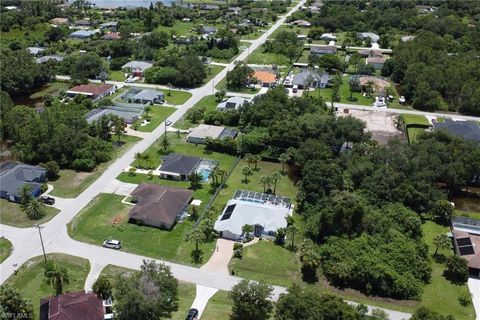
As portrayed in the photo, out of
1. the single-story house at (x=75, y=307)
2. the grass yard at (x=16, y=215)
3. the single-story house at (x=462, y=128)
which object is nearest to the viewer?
the single-story house at (x=75, y=307)

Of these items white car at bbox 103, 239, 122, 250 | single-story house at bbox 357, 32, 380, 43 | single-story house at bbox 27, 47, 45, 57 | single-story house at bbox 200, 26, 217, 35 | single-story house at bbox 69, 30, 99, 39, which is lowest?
white car at bbox 103, 239, 122, 250

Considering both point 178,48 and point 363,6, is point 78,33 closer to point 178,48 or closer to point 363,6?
point 178,48

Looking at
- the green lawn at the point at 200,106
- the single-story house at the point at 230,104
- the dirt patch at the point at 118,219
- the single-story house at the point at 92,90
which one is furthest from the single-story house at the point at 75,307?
the single-story house at the point at 92,90

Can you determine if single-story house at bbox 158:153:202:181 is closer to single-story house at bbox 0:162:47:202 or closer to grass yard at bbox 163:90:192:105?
single-story house at bbox 0:162:47:202

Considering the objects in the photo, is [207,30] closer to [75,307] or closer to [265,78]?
[265,78]

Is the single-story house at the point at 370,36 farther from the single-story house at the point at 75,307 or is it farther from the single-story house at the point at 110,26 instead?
the single-story house at the point at 75,307

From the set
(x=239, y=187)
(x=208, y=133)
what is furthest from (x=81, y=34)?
(x=239, y=187)

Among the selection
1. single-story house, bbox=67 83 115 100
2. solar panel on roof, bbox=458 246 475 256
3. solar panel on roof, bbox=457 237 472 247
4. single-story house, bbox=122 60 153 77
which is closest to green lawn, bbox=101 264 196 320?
solar panel on roof, bbox=458 246 475 256
